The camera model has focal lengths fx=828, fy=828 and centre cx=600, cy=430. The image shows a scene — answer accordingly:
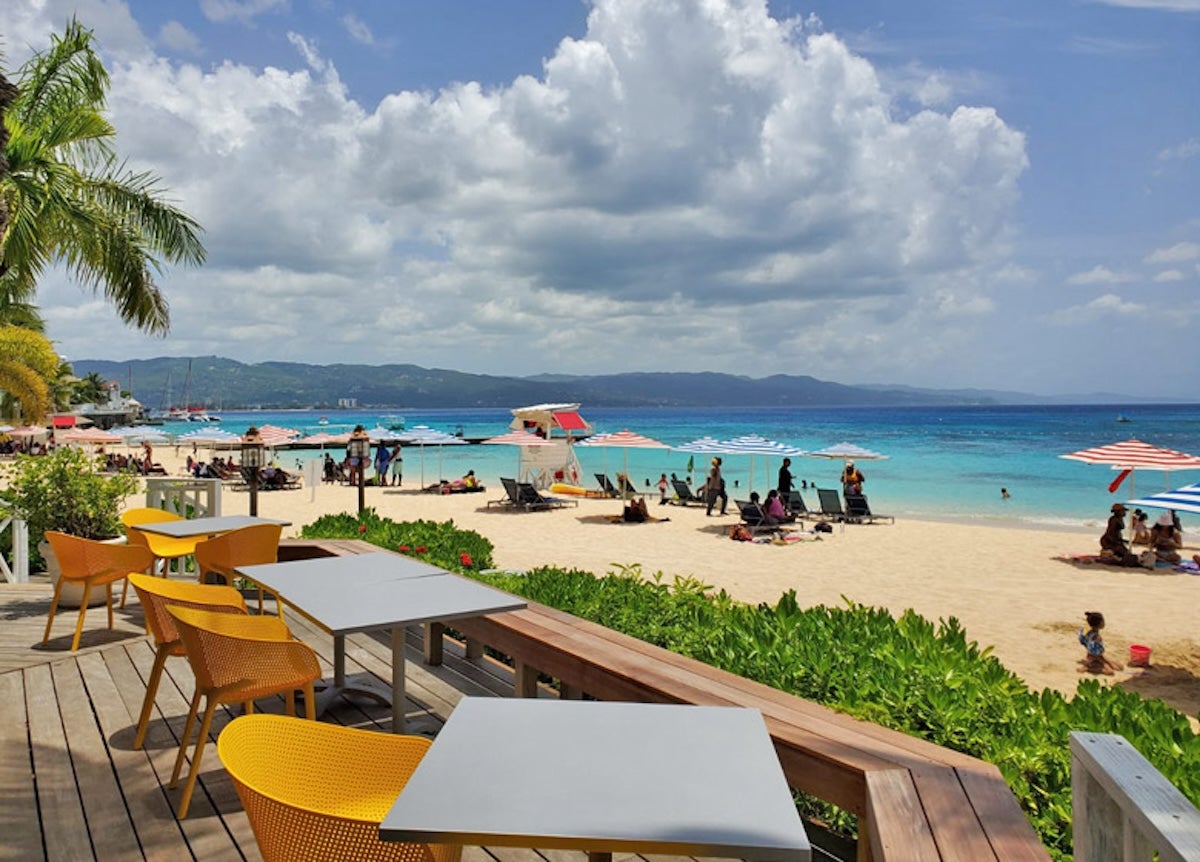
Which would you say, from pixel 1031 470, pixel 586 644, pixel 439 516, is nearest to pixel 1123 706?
pixel 586 644

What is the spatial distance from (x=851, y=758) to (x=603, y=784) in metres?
0.76

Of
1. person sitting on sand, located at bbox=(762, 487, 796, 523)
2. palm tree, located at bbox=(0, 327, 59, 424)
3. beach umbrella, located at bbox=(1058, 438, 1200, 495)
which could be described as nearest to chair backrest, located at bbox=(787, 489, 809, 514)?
person sitting on sand, located at bbox=(762, 487, 796, 523)

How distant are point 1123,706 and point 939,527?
52.3 ft

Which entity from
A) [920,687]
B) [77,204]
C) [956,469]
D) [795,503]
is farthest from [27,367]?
[956,469]

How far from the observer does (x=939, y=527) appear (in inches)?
701

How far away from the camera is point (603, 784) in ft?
5.43

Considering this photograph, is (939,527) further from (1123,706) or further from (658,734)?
(658,734)

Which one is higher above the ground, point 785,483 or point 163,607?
point 163,607

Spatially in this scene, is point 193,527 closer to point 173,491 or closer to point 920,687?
point 173,491

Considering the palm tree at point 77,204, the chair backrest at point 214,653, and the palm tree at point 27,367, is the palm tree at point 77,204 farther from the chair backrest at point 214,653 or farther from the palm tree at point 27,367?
the chair backrest at point 214,653

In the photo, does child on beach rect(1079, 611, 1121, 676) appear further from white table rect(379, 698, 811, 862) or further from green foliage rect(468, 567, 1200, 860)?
white table rect(379, 698, 811, 862)

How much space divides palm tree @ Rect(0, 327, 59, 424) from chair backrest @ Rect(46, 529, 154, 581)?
34.7ft

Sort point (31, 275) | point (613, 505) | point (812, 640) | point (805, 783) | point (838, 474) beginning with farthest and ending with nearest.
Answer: point (838, 474), point (613, 505), point (31, 275), point (812, 640), point (805, 783)

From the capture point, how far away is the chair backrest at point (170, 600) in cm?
350
